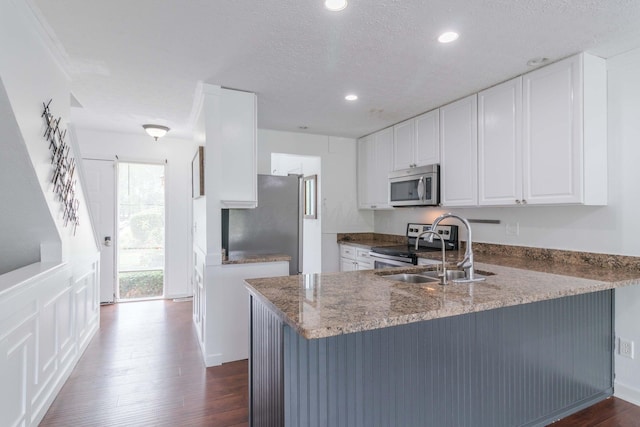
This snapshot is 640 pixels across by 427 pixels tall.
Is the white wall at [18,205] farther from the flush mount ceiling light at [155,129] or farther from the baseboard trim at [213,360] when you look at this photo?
the flush mount ceiling light at [155,129]

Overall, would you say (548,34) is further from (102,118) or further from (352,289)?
(102,118)

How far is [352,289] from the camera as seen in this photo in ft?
5.50

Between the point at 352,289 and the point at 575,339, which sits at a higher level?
the point at 352,289

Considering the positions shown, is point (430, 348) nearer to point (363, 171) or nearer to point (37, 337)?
point (37, 337)

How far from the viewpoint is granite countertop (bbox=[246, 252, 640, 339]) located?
1.22 metres

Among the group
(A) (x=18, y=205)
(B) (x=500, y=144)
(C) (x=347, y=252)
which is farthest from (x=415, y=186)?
(A) (x=18, y=205)

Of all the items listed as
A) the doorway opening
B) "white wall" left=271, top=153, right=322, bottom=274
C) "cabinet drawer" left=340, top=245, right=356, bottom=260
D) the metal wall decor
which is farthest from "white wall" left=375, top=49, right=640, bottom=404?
the doorway opening

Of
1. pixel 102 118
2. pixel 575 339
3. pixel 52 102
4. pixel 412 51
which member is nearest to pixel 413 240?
pixel 575 339

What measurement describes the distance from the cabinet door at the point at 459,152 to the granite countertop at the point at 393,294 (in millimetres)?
1054

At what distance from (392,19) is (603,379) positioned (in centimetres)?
279

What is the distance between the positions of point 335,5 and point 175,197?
414 cm

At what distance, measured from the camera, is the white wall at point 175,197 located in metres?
4.91

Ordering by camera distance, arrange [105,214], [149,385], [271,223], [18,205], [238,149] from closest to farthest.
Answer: [18,205] → [149,385] → [238,149] → [271,223] → [105,214]

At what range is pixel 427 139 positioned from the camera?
359 cm
